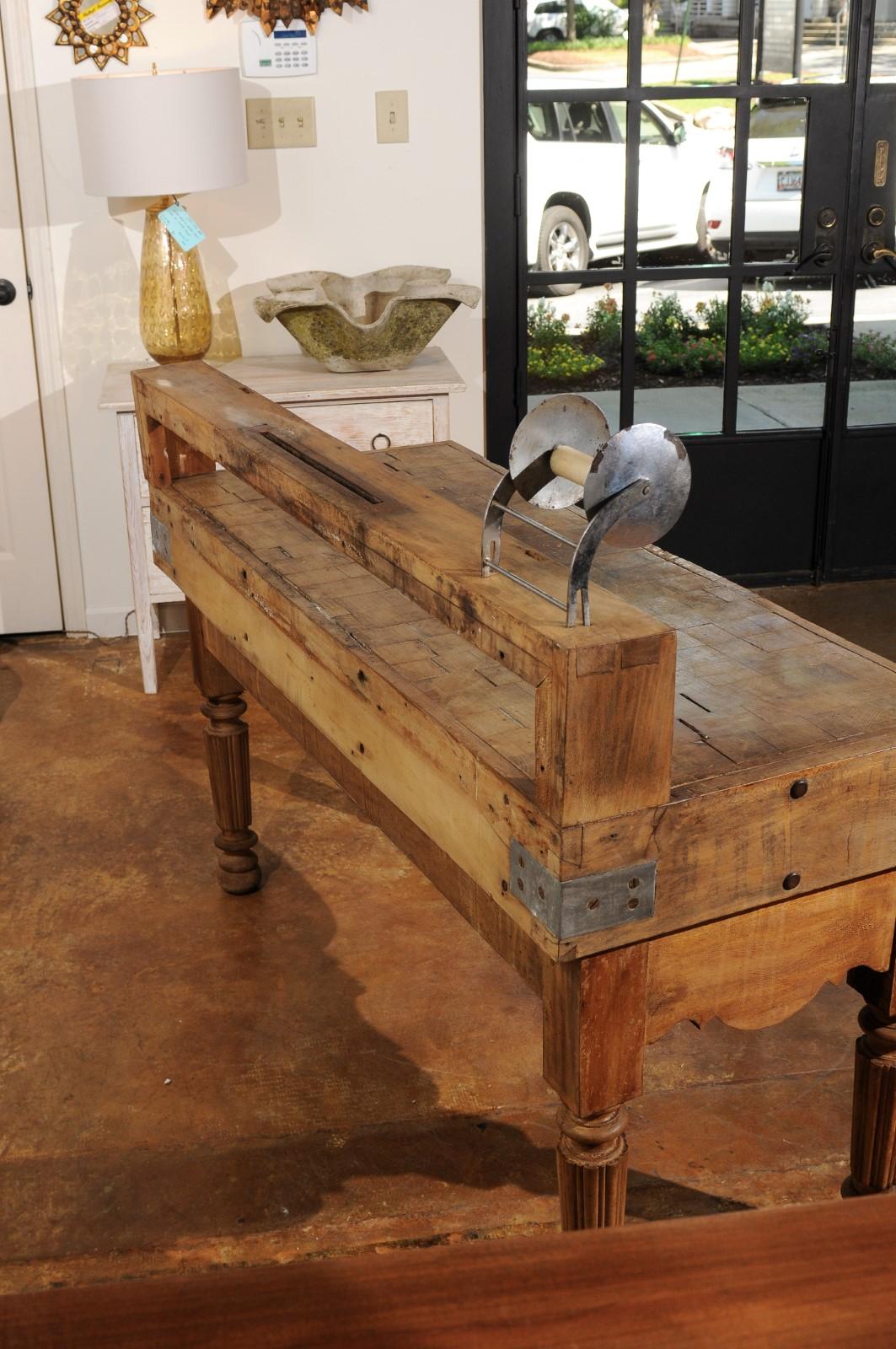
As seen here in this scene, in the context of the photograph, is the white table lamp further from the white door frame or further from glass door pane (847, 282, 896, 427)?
glass door pane (847, 282, 896, 427)

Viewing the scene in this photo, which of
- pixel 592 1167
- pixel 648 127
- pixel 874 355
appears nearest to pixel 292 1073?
pixel 592 1167

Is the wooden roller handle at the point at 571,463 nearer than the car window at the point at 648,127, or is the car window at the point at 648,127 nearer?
the wooden roller handle at the point at 571,463

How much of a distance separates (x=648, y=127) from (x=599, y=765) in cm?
317

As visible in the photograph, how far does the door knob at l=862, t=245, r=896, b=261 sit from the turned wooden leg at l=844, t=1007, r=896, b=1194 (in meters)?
3.00

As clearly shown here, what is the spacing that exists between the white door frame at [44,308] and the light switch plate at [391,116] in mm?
899

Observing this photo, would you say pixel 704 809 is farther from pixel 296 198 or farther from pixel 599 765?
pixel 296 198

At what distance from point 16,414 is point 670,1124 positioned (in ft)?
8.98

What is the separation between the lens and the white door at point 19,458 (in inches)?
143

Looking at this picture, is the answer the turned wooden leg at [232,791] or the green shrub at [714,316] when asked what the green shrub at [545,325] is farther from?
the turned wooden leg at [232,791]

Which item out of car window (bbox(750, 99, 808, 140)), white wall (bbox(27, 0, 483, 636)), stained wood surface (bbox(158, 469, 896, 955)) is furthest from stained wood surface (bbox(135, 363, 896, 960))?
car window (bbox(750, 99, 808, 140))

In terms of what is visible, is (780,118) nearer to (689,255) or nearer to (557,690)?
(689,255)

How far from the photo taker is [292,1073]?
7.01ft

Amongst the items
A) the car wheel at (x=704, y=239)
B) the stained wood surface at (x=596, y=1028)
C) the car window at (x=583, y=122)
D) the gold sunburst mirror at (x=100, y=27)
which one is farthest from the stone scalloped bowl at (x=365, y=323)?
the stained wood surface at (x=596, y=1028)

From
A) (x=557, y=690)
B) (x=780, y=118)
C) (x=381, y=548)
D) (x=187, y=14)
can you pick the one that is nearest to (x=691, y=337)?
(x=780, y=118)
